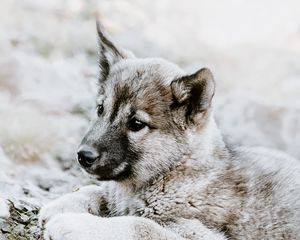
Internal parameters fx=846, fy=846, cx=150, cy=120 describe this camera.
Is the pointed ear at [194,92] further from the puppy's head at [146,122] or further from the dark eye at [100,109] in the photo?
the dark eye at [100,109]

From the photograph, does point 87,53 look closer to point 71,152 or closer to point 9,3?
point 9,3

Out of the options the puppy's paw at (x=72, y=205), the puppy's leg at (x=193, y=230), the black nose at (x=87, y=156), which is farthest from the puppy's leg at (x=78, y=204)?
the puppy's leg at (x=193, y=230)

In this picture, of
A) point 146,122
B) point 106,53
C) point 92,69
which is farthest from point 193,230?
point 92,69

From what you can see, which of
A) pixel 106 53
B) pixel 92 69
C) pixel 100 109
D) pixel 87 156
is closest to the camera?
pixel 87 156

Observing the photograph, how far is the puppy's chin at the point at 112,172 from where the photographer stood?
264 inches

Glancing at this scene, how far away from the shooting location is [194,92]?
6906mm

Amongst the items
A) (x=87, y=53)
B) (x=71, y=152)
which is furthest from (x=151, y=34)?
(x=71, y=152)

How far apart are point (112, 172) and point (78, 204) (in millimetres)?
428

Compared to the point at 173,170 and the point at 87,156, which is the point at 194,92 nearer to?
the point at 173,170

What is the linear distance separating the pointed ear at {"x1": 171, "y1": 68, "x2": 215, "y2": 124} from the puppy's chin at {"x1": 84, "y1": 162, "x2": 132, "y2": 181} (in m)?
0.66

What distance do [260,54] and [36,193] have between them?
7172mm

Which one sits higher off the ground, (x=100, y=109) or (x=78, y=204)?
(x=100, y=109)

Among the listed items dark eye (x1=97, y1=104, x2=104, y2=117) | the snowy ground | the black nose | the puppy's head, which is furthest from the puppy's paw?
dark eye (x1=97, y1=104, x2=104, y2=117)

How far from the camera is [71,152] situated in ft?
32.1
